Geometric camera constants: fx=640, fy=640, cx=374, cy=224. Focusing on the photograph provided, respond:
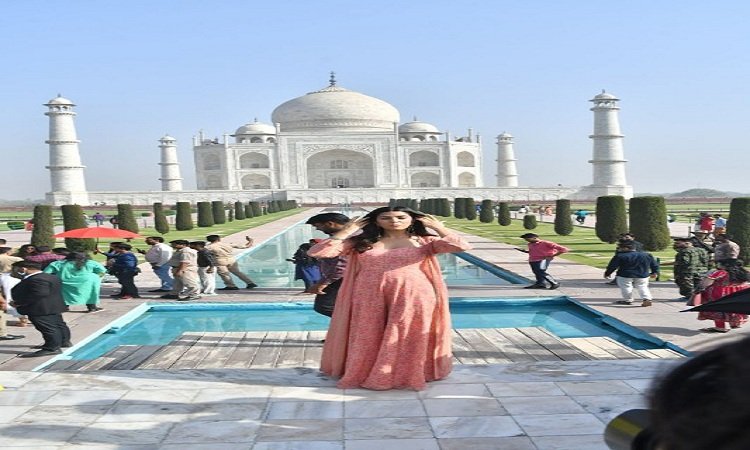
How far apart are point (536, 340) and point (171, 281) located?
483 cm

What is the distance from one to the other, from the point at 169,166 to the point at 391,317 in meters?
57.9

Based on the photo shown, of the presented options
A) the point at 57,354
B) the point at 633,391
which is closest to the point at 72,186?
the point at 57,354

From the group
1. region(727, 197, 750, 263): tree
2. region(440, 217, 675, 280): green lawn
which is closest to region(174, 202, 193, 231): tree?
region(440, 217, 675, 280): green lawn

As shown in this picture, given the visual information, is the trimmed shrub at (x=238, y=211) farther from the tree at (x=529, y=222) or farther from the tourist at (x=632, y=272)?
the tourist at (x=632, y=272)

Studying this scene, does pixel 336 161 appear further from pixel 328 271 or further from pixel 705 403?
pixel 705 403

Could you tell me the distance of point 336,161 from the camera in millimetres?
56125

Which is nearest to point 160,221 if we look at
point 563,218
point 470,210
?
point 563,218

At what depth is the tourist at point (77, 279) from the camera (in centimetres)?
649

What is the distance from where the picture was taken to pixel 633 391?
359 cm

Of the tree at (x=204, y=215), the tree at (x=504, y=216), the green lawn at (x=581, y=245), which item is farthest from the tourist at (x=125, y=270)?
the tree at (x=504, y=216)

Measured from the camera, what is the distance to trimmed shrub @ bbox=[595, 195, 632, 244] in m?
14.0

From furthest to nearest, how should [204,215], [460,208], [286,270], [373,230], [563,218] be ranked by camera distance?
1. [460,208]
2. [204,215]
3. [563,218]
4. [286,270]
5. [373,230]

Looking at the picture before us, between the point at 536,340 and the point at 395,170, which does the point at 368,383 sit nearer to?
the point at 536,340

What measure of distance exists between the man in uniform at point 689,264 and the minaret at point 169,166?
55.5m
